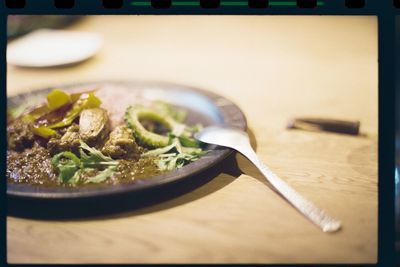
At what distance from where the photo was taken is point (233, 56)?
3381mm

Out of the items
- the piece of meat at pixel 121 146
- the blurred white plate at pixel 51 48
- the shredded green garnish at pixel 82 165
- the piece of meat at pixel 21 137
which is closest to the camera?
the shredded green garnish at pixel 82 165

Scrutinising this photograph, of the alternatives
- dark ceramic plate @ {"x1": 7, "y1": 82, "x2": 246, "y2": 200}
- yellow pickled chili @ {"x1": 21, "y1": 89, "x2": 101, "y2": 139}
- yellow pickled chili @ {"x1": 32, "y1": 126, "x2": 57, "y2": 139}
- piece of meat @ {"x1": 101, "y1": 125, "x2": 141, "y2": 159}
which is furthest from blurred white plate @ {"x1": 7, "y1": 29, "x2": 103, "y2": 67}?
piece of meat @ {"x1": 101, "y1": 125, "x2": 141, "y2": 159}

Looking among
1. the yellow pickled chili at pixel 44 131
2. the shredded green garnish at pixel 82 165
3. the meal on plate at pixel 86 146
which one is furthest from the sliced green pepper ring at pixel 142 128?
the yellow pickled chili at pixel 44 131

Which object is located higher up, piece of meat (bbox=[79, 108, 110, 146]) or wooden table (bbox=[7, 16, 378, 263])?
piece of meat (bbox=[79, 108, 110, 146])

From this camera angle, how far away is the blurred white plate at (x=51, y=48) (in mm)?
3236

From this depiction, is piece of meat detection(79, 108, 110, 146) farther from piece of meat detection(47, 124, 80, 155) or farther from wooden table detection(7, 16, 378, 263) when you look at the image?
wooden table detection(7, 16, 378, 263)

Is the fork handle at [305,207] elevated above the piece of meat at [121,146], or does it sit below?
below

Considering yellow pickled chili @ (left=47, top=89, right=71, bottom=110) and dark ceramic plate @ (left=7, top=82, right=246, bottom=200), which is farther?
yellow pickled chili @ (left=47, top=89, right=71, bottom=110)

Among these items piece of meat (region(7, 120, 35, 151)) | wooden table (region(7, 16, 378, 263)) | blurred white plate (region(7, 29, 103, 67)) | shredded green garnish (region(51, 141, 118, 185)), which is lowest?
wooden table (region(7, 16, 378, 263))

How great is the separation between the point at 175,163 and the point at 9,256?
0.66 meters

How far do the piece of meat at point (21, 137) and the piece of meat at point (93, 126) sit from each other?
0.76ft

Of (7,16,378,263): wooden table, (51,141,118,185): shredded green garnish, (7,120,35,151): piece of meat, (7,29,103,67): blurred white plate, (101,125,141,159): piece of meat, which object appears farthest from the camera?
(7,29,103,67): blurred white plate

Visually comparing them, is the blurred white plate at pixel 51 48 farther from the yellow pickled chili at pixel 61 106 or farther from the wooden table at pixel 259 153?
the yellow pickled chili at pixel 61 106

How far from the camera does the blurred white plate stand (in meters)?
3.24
